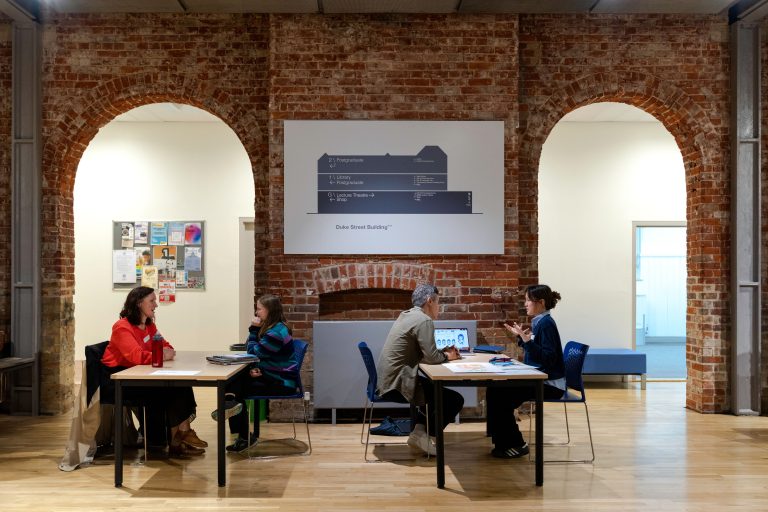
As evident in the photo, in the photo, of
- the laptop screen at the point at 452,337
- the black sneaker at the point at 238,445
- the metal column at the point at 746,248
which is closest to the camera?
the black sneaker at the point at 238,445

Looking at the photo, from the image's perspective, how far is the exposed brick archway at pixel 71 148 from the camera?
7211mm

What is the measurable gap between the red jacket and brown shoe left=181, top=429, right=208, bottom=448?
0.72 m

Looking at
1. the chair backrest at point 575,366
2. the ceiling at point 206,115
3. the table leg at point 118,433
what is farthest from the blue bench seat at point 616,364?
the table leg at point 118,433

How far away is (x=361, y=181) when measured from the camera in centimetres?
693

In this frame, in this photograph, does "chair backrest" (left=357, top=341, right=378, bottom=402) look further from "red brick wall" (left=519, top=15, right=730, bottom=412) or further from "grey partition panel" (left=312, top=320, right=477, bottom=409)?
"red brick wall" (left=519, top=15, right=730, bottom=412)

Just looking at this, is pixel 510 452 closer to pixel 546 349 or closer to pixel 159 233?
pixel 546 349

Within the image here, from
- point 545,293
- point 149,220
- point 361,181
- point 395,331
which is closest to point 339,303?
point 361,181

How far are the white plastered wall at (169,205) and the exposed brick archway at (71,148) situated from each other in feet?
9.11

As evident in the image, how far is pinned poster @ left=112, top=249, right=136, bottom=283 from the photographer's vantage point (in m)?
9.99

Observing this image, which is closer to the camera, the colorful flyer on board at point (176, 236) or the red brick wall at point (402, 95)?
the red brick wall at point (402, 95)

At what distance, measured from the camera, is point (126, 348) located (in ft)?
17.4

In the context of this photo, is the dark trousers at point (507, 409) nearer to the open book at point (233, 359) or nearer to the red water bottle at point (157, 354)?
the open book at point (233, 359)

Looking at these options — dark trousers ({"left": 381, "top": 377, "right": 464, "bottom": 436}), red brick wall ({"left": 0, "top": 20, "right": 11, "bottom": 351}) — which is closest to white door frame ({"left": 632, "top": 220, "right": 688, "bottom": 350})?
dark trousers ({"left": 381, "top": 377, "right": 464, "bottom": 436})

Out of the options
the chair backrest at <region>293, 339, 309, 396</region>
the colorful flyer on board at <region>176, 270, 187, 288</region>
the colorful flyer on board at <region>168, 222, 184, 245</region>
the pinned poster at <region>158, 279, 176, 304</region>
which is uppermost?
the colorful flyer on board at <region>168, 222, 184, 245</region>
